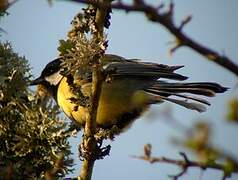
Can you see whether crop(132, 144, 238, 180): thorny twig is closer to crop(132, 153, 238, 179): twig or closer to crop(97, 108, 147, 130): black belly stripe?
crop(132, 153, 238, 179): twig

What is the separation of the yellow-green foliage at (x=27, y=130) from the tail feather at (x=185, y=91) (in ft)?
1.94

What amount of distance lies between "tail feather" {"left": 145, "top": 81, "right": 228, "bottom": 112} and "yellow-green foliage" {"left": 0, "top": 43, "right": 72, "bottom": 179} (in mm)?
592

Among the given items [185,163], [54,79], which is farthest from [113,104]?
[185,163]

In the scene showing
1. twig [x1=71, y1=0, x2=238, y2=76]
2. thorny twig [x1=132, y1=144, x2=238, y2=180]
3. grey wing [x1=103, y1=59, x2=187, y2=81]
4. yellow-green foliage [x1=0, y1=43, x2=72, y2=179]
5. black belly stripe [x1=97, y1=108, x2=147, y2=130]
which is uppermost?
grey wing [x1=103, y1=59, x2=187, y2=81]

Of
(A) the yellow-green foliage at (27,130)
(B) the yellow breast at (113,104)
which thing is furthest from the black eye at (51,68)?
(A) the yellow-green foliage at (27,130)

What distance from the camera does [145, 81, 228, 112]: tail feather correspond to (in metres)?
1.88

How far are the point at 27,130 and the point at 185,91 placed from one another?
0.92m

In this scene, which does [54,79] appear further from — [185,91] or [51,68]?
[185,91]

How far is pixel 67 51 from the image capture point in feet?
6.35

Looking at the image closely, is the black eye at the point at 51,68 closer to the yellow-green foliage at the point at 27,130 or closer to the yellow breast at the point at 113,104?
the yellow breast at the point at 113,104

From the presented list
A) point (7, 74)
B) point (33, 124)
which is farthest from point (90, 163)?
point (7, 74)

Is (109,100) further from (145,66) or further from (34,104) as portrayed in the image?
(34,104)

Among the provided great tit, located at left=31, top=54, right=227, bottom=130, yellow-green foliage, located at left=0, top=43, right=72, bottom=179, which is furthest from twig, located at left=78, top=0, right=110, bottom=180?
great tit, located at left=31, top=54, right=227, bottom=130

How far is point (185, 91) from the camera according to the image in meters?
2.66
